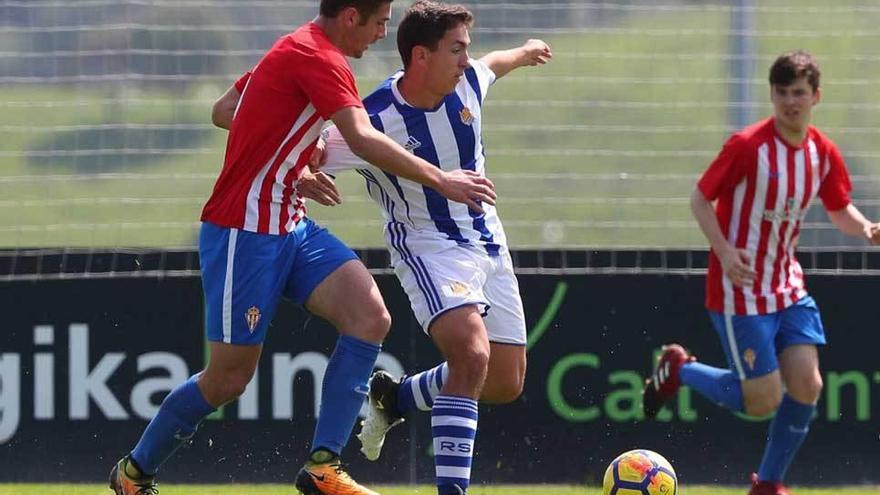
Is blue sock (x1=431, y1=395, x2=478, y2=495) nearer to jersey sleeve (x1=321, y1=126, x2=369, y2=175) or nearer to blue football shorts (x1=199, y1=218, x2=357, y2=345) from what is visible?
blue football shorts (x1=199, y1=218, x2=357, y2=345)

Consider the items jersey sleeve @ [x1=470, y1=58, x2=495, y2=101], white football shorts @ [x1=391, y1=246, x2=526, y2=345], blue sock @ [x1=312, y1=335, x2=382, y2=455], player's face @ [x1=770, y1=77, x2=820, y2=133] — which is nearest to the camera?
blue sock @ [x1=312, y1=335, x2=382, y2=455]

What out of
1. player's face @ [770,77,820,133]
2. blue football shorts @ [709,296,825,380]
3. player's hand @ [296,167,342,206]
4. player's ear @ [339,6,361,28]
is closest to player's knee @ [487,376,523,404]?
player's hand @ [296,167,342,206]

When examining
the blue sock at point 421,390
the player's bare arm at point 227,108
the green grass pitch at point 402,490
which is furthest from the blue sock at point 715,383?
the player's bare arm at point 227,108

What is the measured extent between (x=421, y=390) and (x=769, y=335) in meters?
1.63

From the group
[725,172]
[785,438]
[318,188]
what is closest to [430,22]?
[318,188]

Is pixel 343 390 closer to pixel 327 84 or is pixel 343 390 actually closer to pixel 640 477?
pixel 327 84

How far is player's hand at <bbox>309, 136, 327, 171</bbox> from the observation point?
625cm

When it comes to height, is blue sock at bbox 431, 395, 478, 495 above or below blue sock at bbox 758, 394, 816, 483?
above

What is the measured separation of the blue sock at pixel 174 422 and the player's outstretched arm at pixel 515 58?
182 centimetres

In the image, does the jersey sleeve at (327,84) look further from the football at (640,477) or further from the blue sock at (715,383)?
the blue sock at (715,383)

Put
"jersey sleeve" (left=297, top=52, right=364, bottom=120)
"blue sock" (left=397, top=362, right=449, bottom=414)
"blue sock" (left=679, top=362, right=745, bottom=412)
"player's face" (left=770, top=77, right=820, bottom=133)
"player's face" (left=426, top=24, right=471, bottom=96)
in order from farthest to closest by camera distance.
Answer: "blue sock" (left=679, top=362, right=745, bottom=412)
"player's face" (left=770, top=77, right=820, bottom=133)
"blue sock" (left=397, top=362, right=449, bottom=414)
"player's face" (left=426, top=24, right=471, bottom=96)
"jersey sleeve" (left=297, top=52, right=364, bottom=120)

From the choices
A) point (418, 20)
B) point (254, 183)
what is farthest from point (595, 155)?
point (254, 183)

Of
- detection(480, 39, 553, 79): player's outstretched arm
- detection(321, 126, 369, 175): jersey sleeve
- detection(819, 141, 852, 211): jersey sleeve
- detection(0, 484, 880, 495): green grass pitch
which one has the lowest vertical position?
detection(0, 484, 880, 495): green grass pitch

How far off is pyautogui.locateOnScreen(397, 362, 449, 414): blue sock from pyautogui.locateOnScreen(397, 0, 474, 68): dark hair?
1342 mm
